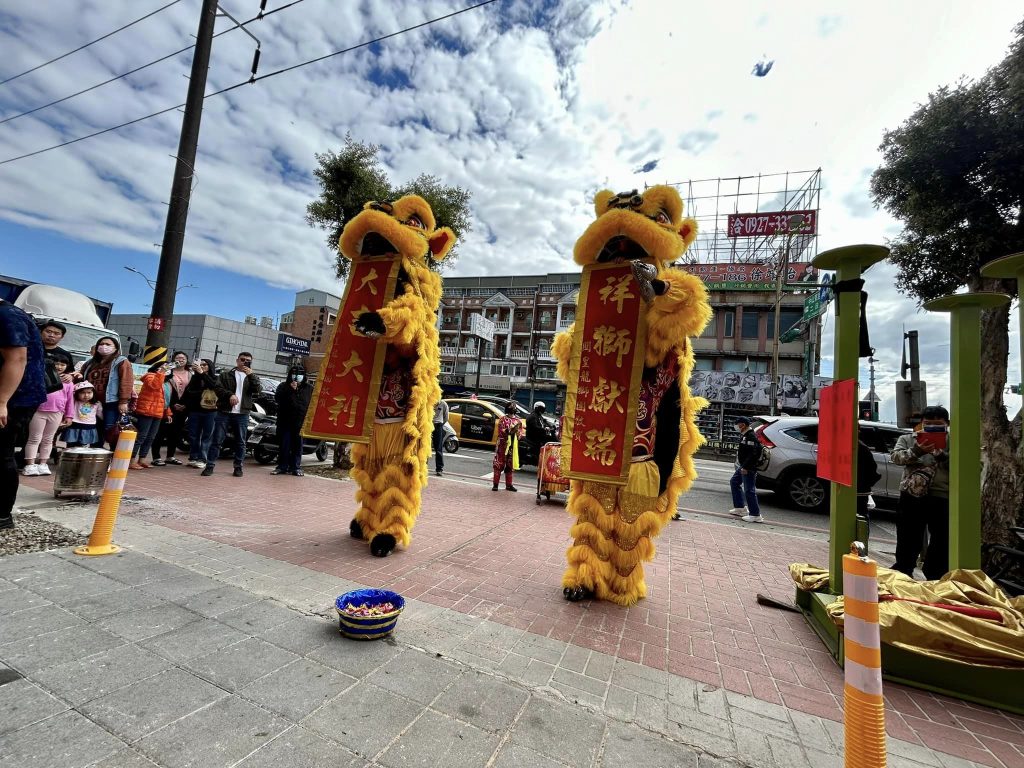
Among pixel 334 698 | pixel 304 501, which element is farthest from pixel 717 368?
pixel 334 698

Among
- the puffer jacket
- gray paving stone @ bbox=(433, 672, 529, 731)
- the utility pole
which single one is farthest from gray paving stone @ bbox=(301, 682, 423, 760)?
the utility pole

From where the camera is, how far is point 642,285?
275 centimetres

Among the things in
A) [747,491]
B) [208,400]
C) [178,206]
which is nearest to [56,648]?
[208,400]

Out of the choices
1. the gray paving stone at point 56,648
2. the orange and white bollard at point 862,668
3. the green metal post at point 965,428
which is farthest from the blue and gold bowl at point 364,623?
the green metal post at point 965,428

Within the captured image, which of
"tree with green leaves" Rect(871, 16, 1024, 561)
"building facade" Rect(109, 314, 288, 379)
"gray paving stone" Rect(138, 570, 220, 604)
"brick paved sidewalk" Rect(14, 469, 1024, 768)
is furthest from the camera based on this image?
"building facade" Rect(109, 314, 288, 379)

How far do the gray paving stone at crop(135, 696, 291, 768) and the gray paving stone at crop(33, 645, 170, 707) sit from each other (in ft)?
1.28

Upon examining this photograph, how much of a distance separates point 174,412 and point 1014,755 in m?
9.08

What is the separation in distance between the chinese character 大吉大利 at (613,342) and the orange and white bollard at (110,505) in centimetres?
326

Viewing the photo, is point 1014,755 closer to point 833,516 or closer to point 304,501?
point 833,516

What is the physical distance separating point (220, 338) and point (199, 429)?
39214 millimetres

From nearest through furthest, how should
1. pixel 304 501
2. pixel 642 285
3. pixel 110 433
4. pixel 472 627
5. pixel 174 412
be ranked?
pixel 472 627 → pixel 642 285 → pixel 304 501 → pixel 110 433 → pixel 174 412

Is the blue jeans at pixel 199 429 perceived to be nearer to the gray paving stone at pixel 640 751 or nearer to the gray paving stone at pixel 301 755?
the gray paving stone at pixel 301 755

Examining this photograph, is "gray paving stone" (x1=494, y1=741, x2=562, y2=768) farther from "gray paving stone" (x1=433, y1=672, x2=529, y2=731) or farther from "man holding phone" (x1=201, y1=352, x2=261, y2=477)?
"man holding phone" (x1=201, y1=352, x2=261, y2=477)

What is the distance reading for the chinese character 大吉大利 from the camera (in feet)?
9.77
